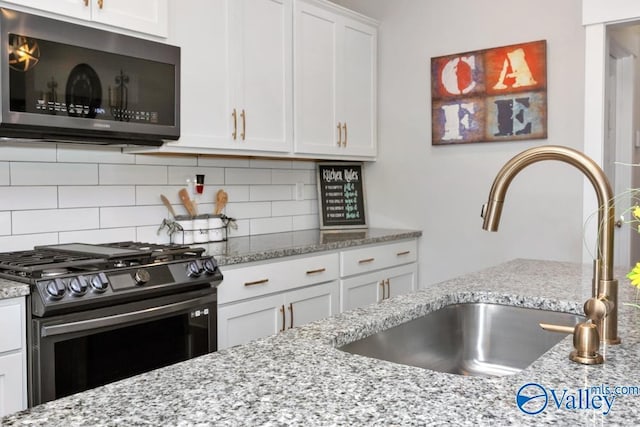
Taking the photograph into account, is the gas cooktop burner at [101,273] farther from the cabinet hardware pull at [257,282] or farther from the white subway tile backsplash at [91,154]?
the white subway tile backsplash at [91,154]

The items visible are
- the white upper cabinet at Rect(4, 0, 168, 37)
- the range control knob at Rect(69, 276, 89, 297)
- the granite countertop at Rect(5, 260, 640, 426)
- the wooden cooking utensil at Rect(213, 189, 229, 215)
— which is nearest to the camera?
the granite countertop at Rect(5, 260, 640, 426)

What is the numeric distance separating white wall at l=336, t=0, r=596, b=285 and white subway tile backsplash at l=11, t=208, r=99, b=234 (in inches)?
77.4

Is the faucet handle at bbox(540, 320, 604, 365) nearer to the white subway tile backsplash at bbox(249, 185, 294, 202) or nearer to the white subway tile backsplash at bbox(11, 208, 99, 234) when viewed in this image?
the white subway tile backsplash at bbox(11, 208, 99, 234)

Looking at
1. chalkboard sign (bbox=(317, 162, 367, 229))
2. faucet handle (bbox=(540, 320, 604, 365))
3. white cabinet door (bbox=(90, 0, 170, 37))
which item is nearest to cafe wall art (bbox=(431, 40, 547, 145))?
chalkboard sign (bbox=(317, 162, 367, 229))

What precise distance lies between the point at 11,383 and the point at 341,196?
2476 millimetres

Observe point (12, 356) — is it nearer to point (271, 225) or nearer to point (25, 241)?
point (25, 241)

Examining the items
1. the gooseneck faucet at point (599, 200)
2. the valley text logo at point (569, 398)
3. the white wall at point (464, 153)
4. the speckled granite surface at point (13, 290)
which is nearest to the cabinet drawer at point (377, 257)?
the white wall at point (464, 153)

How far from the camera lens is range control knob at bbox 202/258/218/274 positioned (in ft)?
7.61

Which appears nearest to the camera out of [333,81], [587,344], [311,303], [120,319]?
[587,344]

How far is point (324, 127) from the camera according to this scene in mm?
3479

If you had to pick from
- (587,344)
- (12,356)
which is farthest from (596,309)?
(12,356)

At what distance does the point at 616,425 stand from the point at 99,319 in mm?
1637

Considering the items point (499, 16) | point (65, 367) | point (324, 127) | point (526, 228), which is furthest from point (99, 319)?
point (499, 16)

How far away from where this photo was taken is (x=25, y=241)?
2.41 meters
